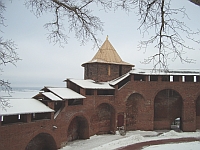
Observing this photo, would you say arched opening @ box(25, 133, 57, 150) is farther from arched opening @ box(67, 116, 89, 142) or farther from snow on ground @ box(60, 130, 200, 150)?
arched opening @ box(67, 116, 89, 142)

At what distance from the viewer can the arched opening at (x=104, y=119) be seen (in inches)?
658

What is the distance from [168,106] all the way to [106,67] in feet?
24.0

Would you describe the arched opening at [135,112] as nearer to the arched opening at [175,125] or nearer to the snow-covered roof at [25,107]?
the arched opening at [175,125]

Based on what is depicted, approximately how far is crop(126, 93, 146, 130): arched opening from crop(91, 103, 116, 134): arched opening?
163 centimetres

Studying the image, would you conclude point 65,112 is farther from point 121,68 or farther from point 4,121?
point 121,68

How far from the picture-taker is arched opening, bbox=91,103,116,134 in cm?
1670

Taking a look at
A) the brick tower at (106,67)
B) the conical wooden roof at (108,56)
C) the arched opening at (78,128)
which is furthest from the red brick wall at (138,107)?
the conical wooden roof at (108,56)

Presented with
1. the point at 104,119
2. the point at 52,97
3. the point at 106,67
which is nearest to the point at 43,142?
→ the point at 52,97

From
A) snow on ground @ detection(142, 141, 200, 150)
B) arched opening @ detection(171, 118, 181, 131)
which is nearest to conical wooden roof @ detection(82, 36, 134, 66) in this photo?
arched opening @ detection(171, 118, 181, 131)

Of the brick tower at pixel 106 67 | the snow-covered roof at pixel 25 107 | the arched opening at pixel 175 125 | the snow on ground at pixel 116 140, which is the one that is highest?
the brick tower at pixel 106 67

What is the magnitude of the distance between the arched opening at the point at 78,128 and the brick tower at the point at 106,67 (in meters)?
4.84

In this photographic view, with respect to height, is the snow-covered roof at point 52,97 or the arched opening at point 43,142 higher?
the snow-covered roof at point 52,97

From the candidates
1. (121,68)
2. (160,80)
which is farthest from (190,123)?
(121,68)

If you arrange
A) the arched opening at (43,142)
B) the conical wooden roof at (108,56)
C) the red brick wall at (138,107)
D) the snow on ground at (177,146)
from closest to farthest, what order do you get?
the arched opening at (43,142), the snow on ground at (177,146), the red brick wall at (138,107), the conical wooden roof at (108,56)
